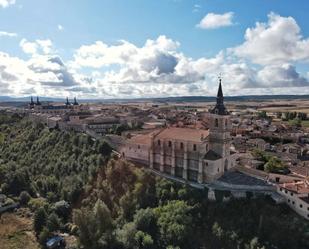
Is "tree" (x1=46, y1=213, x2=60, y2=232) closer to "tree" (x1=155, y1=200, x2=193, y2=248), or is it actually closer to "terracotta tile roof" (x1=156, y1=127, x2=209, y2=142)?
"tree" (x1=155, y1=200, x2=193, y2=248)

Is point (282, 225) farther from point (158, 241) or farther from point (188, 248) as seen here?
point (158, 241)

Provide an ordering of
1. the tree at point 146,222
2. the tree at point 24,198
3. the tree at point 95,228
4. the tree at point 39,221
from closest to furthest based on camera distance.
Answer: the tree at point 95,228
the tree at point 146,222
the tree at point 39,221
the tree at point 24,198

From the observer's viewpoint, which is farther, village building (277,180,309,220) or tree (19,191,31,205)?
tree (19,191,31,205)

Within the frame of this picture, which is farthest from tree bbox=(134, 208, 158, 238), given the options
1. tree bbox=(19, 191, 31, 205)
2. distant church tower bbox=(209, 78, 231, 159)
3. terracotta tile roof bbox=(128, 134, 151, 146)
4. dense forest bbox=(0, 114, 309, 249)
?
tree bbox=(19, 191, 31, 205)

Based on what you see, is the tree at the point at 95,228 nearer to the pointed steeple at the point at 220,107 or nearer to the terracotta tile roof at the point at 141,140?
the terracotta tile roof at the point at 141,140

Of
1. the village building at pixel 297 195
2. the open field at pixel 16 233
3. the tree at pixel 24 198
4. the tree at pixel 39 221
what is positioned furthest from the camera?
the tree at pixel 24 198

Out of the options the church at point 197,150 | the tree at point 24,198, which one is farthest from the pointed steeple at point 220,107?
the tree at point 24,198

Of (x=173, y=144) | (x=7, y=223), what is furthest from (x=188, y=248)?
(x=7, y=223)
